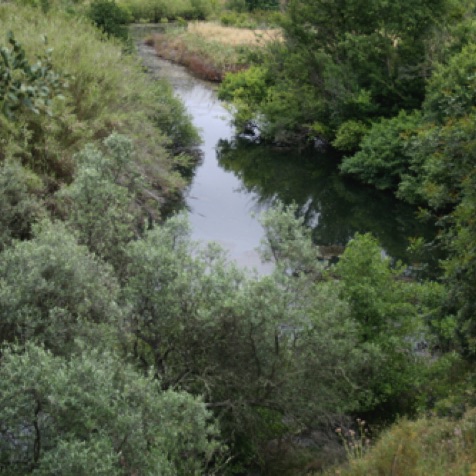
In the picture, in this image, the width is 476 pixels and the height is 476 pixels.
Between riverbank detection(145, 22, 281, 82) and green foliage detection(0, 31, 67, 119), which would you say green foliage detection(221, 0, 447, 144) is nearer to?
riverbank detection(145, 22, 281, 82)

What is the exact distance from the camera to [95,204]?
10883mm

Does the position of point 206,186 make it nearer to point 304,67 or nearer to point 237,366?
point 304,67

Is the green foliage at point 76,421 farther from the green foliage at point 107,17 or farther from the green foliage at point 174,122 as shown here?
the green foliage at point 107,17

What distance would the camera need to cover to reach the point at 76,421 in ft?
21.4

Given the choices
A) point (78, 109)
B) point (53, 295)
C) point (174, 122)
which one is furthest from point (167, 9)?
point (53, 295)

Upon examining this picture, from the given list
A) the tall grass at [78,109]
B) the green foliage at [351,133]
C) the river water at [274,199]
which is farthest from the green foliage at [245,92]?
the tall grass at [78,109]

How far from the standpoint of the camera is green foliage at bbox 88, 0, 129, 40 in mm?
30750

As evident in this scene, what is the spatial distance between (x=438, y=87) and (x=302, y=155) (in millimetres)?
7906

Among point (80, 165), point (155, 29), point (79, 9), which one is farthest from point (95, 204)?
point (155, 29)

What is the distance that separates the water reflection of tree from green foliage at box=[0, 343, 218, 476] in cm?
1361

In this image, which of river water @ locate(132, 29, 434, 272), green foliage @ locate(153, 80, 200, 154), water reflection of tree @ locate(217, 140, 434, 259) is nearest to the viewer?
river water @ locate(132, 29, 434, 272)

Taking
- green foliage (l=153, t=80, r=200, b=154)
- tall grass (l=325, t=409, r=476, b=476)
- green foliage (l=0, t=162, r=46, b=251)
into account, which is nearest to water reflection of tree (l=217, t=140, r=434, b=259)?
green foliage (l=153, t=80, r=200, b=154)

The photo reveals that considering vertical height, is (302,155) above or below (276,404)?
below

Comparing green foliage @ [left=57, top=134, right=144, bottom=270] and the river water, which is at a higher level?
green foliage @ [left=57, top=134, right=144, bottom=270]
